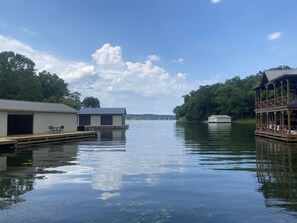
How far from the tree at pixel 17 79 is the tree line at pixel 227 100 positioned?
58.8 meters

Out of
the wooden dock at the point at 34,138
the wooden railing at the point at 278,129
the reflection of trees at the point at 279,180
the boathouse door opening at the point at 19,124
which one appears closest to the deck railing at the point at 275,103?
the wooden railing at the point at 278,129

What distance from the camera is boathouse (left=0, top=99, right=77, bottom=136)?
2519 cm

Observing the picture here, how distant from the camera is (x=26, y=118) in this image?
28188mm

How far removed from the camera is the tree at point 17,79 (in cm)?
6400

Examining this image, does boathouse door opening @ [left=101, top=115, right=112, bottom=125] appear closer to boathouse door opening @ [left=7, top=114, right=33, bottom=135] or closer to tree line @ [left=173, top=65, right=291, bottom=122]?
boathouse door opening @ [left=7, top=114, right=33, bottom=135]

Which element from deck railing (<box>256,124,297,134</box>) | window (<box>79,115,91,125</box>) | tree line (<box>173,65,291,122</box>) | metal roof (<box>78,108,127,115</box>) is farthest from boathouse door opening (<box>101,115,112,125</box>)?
tree line (<box>173,65,291,122</box>)

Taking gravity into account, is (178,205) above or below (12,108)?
below

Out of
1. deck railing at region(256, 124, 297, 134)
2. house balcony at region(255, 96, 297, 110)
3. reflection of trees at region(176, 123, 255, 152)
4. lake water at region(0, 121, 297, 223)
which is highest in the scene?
house balcony at region(255, 96, 297, 110)

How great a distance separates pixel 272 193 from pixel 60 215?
598cm

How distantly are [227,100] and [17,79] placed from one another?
6879 cm

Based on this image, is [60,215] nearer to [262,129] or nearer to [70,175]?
[70,175]

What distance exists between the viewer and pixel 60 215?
6895 mm

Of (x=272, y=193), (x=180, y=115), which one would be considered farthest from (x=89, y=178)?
(x=180, y=115)

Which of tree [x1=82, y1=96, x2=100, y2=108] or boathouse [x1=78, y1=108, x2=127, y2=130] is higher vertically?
tree [x1=82, y1=96, x2=100, y2=108]
